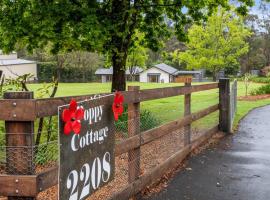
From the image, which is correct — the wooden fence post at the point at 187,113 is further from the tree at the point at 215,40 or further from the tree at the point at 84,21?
the tree at the point at 215,40

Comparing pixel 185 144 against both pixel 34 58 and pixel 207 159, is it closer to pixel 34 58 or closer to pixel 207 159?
pixel 207 159

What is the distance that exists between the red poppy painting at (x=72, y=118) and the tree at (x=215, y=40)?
45370 mm

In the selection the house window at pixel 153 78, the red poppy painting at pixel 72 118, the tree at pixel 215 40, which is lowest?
the red poppy painting at pixel 72 118

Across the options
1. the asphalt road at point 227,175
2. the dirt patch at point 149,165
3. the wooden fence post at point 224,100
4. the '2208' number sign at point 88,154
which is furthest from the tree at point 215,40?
the '2208' number sign at point 88,154

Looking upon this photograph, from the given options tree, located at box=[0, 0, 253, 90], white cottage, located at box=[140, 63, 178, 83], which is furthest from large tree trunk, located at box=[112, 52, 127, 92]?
white cottage, located at box=[140, 63, 178, 83]

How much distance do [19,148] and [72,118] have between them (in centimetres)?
49

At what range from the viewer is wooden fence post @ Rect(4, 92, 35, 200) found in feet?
11.2

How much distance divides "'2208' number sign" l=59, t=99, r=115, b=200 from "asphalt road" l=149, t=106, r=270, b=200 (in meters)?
1.95

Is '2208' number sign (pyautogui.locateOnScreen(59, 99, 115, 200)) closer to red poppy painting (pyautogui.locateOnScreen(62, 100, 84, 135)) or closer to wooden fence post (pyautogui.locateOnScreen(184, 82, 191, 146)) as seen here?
red poppy painting (pyautogui.locateOnScreen(62, 100, 84, 135))

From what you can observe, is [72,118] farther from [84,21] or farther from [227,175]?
[84,21]

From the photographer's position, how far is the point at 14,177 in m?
3.44

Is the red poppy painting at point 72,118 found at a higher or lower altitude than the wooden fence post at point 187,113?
higher

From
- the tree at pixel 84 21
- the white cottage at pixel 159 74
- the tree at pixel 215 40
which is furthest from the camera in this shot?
the white cottage at pixel 159 74

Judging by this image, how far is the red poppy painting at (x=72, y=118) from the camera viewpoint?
322 cm
